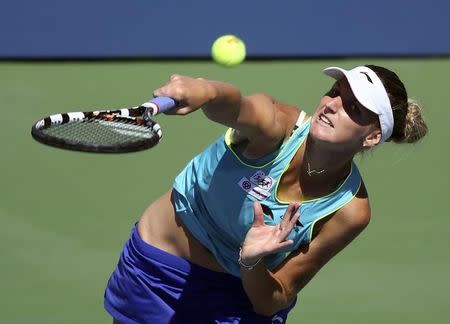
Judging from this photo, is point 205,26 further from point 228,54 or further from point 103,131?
point 103,131

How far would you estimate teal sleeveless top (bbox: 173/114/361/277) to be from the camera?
2.16 m

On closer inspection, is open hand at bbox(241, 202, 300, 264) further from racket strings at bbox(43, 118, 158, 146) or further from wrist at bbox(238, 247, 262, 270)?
racket strings at bbox(43, 118, 158, 146)

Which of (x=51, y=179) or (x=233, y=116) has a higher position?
(x=233, y=116)

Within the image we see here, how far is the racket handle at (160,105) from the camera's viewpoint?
69.0 inches

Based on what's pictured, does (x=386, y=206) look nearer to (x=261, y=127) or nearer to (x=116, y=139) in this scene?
(x=261, y=127)

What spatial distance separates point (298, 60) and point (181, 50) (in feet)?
1.63

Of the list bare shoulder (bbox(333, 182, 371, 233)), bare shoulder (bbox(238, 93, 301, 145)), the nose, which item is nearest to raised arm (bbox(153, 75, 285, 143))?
bare shoulder (bbox(238, 93, 301, 145))

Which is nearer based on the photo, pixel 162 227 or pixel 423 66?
pixel 162 227

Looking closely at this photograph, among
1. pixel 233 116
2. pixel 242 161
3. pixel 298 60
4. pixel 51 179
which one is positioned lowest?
pixel 51 179

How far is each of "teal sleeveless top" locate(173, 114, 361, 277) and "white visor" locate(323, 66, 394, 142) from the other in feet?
0.45

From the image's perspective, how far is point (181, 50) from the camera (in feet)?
13.9

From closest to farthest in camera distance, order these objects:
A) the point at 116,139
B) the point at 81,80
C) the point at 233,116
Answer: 1. the point at 116,139
2. the point at 233,116
3. the point at 81,80

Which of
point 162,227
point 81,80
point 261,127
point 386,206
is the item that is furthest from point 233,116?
point 81,80

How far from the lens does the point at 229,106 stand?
1.99 m
